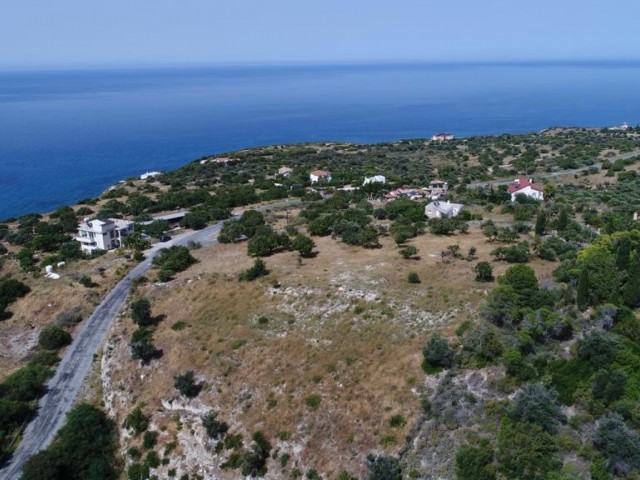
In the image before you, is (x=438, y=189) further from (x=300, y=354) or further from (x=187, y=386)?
(x=187, y=386)

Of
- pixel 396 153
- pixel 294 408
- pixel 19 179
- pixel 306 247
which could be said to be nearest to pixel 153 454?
pixel 294 408

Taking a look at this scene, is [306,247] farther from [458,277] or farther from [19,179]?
[19,179]

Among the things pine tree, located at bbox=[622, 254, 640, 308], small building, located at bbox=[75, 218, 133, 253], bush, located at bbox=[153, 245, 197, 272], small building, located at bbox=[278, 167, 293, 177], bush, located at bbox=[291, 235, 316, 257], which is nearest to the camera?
pine tree, located at bbox=[622, 254, 640, 308]

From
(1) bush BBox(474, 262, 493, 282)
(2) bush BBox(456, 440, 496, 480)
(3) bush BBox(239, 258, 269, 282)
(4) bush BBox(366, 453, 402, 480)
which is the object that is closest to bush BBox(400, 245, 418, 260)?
(1) bush BBox(474, 262, 493, 282)

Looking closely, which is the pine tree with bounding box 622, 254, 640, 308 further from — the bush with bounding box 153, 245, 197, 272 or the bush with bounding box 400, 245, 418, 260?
the bush with bounding box 153, 245, 197, 272

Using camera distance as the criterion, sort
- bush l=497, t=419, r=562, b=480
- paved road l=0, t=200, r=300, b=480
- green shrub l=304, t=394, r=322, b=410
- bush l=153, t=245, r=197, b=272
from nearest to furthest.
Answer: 1. bush l=497, t=419, r=562, b=480
2. green shrub l=304, t=394, r=322, b=410
3. paved road l=0, t=200, r=300, b=480
4. bush l=153, t=245, r=197, b=272

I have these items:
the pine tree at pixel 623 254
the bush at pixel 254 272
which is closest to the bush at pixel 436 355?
the pine tree at pixel 623 254

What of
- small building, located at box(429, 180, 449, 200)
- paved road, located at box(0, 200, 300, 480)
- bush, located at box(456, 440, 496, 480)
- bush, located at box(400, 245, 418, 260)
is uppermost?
bush, located at box(456, 440, 496, 480)
